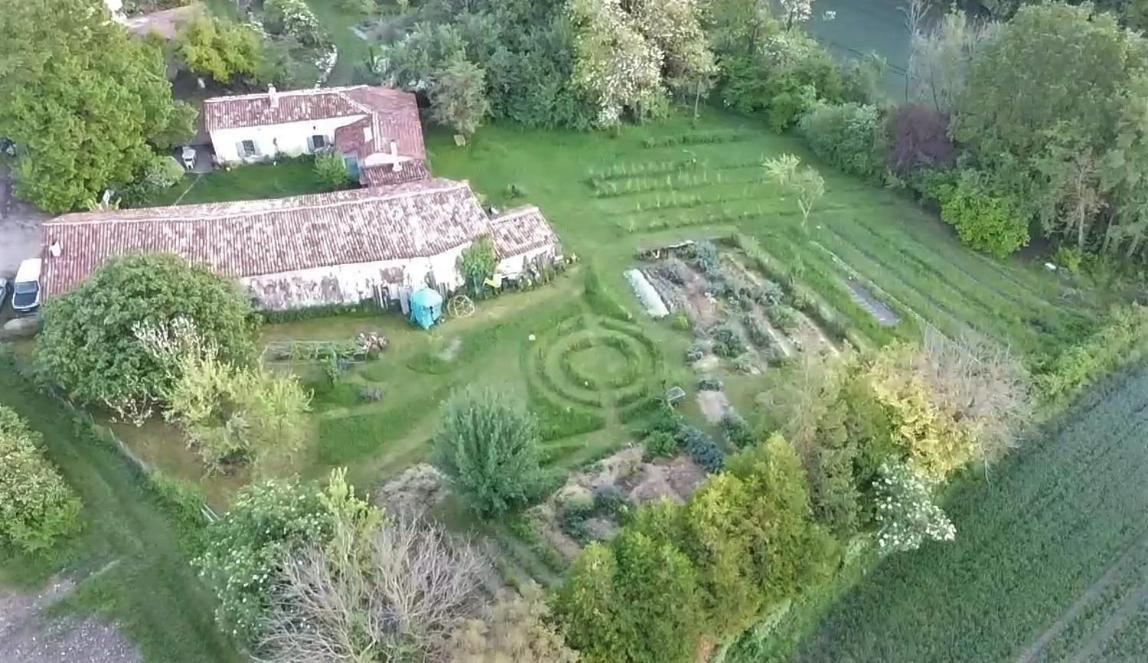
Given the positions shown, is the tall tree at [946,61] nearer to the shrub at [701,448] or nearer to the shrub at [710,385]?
the shrub at [710,385]

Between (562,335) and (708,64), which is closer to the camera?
(562,335)

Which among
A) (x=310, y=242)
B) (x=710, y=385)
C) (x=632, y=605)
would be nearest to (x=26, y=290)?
(x=310, y=242)

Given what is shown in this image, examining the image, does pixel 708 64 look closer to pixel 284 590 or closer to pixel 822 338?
pixel 822 338

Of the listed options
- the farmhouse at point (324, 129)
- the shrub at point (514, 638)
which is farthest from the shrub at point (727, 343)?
the farmhouse at point (324, 129)

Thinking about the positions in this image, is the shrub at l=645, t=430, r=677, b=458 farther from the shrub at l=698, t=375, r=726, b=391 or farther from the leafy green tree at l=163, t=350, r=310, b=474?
the leafy green tree at l=163, t=350, r=310, b=474

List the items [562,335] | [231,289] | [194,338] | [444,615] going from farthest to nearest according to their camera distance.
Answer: [562,335] → [231,289] → [194,338] → [444,615]

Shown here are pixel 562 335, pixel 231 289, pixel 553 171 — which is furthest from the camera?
pixel 553 171

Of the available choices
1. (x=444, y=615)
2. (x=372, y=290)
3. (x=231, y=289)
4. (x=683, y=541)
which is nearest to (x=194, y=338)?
(x=231, y=289)
